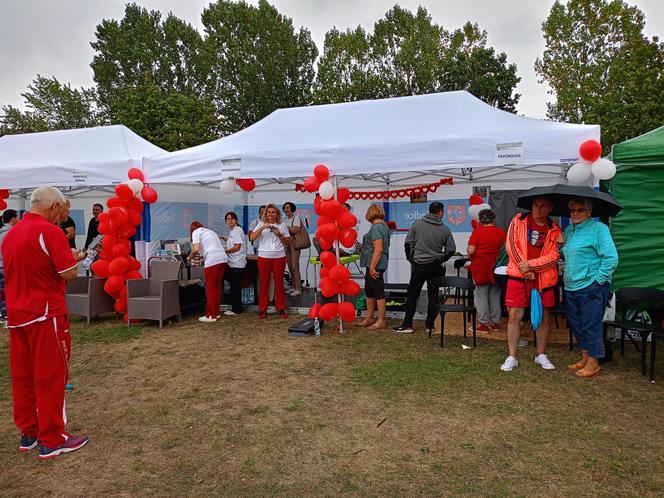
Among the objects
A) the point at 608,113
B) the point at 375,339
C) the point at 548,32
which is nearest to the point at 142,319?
the point at 375,339

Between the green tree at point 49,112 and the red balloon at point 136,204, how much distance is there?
72.3 ft

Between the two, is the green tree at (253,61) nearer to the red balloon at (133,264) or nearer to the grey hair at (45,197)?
the red balloon at (133,264)

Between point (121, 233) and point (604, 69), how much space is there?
729 inches

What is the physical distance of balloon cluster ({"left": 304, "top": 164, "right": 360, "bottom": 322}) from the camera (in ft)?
17.9

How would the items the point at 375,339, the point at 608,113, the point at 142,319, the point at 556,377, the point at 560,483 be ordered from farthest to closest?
the point at 608,113 → the point at 142,319 → the point at 375,339 → the point at 556,377 → the point at 560,483

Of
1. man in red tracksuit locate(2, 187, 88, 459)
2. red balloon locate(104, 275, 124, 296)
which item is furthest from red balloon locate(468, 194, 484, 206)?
man in red tracksuit locate(2, 187, 88, 459)

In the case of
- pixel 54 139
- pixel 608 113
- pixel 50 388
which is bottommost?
pixel 50 388

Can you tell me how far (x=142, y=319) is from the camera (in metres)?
6.51

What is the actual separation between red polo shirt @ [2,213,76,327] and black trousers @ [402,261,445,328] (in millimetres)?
3817

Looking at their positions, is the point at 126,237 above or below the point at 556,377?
above

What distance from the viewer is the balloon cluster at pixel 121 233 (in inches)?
253

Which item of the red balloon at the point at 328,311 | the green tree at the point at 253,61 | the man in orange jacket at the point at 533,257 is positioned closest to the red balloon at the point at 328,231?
the red balloon at the point at 328,311

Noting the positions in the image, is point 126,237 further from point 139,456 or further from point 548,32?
point 548,32

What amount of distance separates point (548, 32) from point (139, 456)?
22623mm
